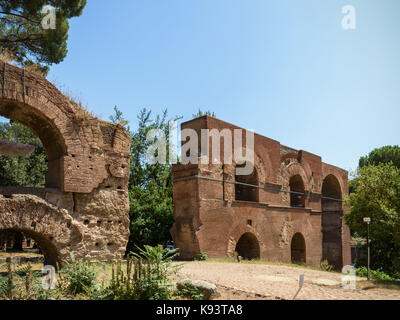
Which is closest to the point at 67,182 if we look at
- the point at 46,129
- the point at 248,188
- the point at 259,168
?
the point at 46,129

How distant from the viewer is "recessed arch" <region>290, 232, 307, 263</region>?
17.7m

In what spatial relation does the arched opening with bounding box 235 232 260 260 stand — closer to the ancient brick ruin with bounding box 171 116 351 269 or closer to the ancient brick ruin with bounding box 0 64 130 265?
the ancient brick ruin with bounding box 171 116 351 269

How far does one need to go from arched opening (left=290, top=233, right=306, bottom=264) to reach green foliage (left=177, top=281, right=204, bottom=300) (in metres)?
13.2

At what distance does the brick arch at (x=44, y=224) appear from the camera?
22.7 feet

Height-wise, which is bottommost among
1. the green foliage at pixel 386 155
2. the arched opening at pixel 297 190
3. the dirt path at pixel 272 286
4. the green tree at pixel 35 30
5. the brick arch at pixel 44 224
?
the dirt path at pixel 272 286

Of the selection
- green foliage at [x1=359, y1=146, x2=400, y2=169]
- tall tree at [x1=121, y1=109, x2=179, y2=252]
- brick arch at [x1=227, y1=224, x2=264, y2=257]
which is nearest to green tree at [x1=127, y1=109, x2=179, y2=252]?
tall tree at [x1=121, y1=109, x2=179, y2=252]

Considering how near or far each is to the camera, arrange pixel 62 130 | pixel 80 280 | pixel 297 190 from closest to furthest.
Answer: pixel 80 280
pixel 62 130
pixel 297 190

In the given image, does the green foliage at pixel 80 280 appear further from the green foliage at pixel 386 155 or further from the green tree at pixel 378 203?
the green foliage at pixel 386 155

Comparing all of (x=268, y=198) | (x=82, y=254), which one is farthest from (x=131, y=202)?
(x=82, y=254)

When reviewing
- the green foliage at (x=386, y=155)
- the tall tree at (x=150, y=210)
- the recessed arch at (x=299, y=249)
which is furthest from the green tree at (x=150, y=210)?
the green foliage at (x=386, y=155)

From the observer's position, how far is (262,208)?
1487 cm

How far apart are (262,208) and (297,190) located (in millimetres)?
4663

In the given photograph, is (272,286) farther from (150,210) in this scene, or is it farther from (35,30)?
(35,30)
